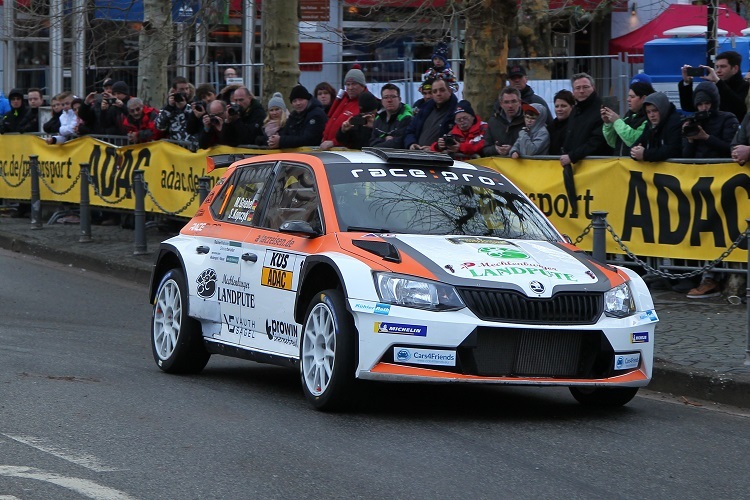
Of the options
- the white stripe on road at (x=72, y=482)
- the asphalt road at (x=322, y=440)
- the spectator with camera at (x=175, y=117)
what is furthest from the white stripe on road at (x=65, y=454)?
the spectator with camera at (x=175, y=117)

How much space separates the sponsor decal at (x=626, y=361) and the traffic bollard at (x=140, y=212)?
35.6 feet

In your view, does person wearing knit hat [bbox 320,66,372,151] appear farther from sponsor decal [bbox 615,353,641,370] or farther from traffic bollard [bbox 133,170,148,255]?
sponsor decal [bbox 615,353,641,370]

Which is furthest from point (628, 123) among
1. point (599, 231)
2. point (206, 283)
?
point (206, 283)

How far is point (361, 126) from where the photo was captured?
16.1 m

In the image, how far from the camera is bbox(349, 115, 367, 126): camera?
16031mm

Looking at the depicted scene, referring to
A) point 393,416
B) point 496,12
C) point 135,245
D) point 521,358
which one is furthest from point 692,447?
point 135,245

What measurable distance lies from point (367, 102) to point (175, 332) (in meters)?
6.33

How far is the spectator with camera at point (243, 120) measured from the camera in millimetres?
18062

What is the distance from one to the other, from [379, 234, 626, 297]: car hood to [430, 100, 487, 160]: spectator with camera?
5814 millimetres

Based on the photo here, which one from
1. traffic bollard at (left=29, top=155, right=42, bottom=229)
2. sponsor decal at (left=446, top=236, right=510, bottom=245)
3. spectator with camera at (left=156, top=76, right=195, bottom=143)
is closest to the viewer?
sponsor decal at (left=446, top=236, right=510, bottom=245)

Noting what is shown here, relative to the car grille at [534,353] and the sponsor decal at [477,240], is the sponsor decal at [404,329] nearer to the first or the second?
the car grille at [534,353]

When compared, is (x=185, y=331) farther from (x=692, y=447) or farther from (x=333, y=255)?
(x=692, y=447)

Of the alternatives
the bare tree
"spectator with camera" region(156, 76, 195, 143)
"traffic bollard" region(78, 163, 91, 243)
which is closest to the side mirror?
"spectator with camera" region(156, 76, 195, 143)

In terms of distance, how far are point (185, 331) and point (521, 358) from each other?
2941mm
